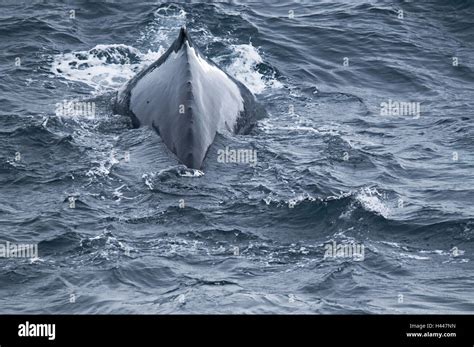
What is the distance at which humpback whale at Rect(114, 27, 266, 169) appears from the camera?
23562mm

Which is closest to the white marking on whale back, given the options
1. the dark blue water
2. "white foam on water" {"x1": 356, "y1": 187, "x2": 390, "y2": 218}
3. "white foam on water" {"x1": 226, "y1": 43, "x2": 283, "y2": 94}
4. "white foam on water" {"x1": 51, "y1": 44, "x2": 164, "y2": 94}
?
the dark blue water

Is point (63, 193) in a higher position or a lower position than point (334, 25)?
lower

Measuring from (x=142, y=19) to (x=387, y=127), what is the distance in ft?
36.0

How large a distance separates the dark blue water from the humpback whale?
0.32 meters

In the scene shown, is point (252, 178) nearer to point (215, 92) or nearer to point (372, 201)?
point (372, 201)

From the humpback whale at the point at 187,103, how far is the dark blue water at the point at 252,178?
1.04ft

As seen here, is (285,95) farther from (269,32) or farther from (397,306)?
(397,306)

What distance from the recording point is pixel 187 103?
78.9 ft

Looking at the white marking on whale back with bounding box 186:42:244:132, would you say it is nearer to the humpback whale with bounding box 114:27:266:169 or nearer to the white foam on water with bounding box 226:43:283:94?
the humpback whale with bounding box 114:27:266:169

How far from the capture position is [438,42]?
3572 cm

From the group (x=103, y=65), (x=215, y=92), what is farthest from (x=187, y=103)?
(x=103, y=65)

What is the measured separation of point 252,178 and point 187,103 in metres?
2.03

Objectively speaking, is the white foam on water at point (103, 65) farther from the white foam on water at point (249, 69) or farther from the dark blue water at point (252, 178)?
the white foam on water at point (249, 69)
